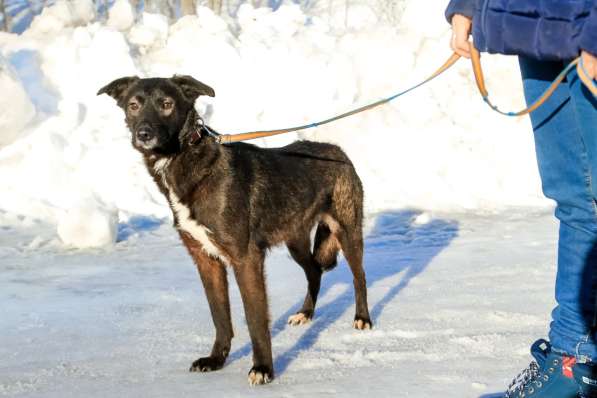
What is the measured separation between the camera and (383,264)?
6.62 meters

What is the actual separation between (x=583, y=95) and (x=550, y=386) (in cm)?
103

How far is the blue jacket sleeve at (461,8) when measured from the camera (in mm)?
2779

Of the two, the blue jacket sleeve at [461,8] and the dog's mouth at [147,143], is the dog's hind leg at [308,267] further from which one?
the blue jacket sleeve at [461,8]

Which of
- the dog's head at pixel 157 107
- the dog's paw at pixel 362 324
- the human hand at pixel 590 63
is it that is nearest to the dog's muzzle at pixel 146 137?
the dog's head at pixel 157 107

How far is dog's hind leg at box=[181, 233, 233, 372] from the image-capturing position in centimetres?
409

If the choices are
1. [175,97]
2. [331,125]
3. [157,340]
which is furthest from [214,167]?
[331,125]

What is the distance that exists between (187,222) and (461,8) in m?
1.85

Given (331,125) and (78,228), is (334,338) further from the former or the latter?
(331,125)

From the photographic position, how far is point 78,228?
23.2 feet

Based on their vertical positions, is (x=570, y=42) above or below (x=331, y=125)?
above

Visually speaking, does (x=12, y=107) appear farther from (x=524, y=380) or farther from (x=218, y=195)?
(x=524, y=380)

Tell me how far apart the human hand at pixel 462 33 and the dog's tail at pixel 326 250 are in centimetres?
255

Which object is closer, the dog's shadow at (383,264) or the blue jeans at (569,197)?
the blue jeans at (569,197)

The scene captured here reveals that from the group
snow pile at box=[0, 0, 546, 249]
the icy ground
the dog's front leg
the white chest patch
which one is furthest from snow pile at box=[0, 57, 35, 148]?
the dog's front leg
